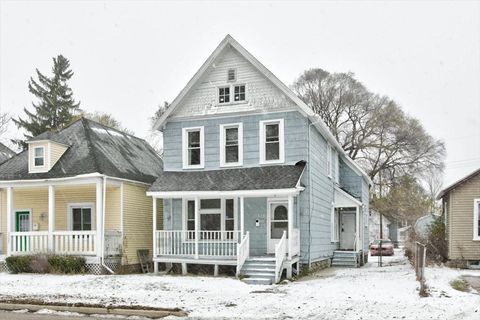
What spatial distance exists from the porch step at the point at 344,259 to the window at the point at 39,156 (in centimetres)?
1333

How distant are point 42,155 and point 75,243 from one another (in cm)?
399

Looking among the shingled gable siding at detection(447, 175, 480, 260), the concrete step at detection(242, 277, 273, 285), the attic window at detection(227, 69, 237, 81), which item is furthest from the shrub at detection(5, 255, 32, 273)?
the shingled gable siding at detection(447, 175, 480, 260)

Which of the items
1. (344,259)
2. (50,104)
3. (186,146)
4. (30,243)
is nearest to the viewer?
(30,243)

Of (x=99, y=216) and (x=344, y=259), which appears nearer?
(x=99, y=216)

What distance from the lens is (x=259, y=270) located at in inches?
696

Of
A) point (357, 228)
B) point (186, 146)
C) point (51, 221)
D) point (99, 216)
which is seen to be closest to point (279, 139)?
point (186, 146)

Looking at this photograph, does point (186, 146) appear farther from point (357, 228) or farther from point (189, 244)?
point (357, 228)

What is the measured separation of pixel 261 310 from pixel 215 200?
9.30 m

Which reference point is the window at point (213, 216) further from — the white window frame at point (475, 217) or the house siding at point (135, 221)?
the white window frame at point (475, 217)

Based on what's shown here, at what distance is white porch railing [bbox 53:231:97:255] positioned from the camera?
20.1 metres

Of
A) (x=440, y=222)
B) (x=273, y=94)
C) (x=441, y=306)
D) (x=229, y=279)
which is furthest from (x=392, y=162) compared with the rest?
(x=441, y=306)

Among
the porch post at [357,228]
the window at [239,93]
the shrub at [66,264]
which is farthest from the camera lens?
the porch post at [357,228]

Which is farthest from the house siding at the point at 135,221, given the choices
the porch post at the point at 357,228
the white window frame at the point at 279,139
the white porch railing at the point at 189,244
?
the porch post at the point at 357,228

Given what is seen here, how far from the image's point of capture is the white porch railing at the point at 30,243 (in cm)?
2075
